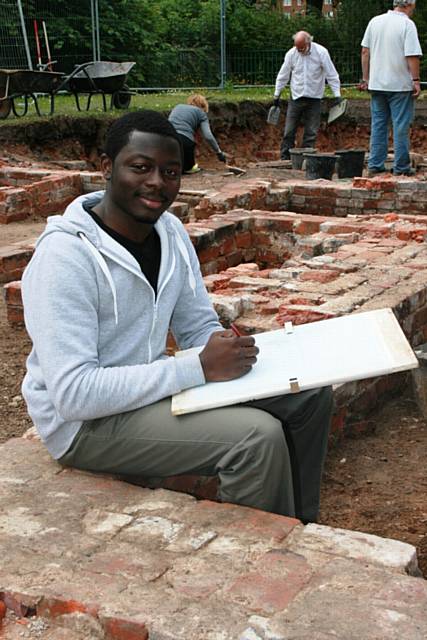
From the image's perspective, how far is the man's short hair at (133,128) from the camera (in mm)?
2775

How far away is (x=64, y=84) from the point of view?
14344mm

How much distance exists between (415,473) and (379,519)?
48cm

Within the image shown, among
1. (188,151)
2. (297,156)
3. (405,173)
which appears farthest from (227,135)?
(405,173)

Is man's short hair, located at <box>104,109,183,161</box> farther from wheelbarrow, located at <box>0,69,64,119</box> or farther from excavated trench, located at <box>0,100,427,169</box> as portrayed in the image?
wheelbarrow, located at <box>0,69,64,119</box>

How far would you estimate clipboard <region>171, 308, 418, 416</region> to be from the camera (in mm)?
2604

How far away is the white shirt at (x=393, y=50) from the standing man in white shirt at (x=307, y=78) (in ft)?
9.54

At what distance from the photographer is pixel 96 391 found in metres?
2.58

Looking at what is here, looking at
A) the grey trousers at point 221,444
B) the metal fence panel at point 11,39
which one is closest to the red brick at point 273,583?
the grey trousers at point 221,444

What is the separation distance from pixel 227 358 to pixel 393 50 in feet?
26.8

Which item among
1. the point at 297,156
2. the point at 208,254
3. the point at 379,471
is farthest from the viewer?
the point at 297,156

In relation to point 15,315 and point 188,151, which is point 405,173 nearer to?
point 188,151

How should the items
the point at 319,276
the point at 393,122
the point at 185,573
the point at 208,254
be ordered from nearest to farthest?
the point at 185,573 < the point at 319,276 < the point at 208,254 < the point at 393,122

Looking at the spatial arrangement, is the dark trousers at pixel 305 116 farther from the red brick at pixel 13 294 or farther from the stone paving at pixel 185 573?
the stone paving at pixel 185 573

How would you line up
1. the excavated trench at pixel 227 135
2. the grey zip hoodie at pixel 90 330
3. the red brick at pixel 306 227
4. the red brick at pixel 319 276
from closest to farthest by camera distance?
the grey zip hoodie at pixel 90 330 < the red brick at pixel 319 276 < the red brick at pixel 306 227 < the excavated trench at pixel 227 135
